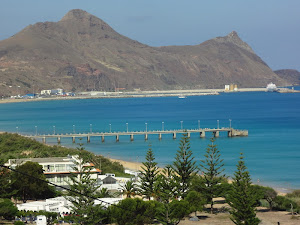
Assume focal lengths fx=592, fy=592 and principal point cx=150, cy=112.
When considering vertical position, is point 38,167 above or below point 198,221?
above

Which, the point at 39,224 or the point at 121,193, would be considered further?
the point at 121,193

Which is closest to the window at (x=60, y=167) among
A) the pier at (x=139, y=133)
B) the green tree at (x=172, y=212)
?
the green tree at (x=172, y=212)

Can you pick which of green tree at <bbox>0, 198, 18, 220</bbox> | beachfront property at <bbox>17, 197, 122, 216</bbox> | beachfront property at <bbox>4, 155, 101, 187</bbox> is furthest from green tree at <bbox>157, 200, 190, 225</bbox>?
beachfront property at <bbox>4, 155, 101, 187</bbox>

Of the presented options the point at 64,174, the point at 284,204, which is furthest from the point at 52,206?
the point at 284,204

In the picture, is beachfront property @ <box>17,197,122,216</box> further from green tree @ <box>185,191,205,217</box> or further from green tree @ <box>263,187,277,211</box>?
green tree @ <box>263,187,277,211</box>

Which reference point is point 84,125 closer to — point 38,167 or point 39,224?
point 38,167

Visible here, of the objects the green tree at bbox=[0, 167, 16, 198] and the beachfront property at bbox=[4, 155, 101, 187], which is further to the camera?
the beachfront property at bbox=[4, 155, 101, 187]

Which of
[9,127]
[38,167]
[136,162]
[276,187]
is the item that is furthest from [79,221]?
[9,127]

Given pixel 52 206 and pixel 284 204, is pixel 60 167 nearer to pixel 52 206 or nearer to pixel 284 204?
pixel 52 206

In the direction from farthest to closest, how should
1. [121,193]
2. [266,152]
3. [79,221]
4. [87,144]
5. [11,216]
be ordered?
1. [87,144]
2. [266,152]
3. [121,193]
4. [11,216]
5. [79,221]
